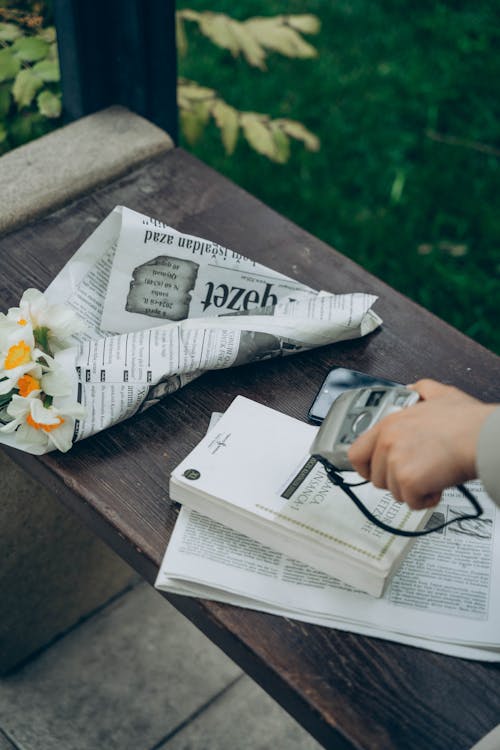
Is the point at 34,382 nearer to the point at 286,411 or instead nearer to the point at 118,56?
the point at 286,411

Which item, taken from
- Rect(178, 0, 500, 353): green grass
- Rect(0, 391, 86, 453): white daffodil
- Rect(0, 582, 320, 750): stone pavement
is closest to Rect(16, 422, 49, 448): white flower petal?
Rect(0, 391, 86, 453): white daffodil

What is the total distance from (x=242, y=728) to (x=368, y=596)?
706mm

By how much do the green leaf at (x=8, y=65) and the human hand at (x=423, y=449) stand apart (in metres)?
1.04

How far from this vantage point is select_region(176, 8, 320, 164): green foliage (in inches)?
68.1

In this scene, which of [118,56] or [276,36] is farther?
[276,36]

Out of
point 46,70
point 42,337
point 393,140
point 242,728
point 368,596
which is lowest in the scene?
point 242,728

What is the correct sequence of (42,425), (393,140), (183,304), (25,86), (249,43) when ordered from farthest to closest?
(393,140) < (249,43) < (25,86) < (183,304) < (42,425)

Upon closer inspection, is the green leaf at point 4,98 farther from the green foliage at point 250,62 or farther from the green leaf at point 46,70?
the green foliage at point 250,62

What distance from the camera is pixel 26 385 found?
103cm

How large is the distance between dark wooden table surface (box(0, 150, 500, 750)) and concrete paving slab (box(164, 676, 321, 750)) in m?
0.61

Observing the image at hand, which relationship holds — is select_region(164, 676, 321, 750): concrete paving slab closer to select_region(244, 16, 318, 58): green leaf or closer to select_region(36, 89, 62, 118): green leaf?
select_region(36, 89, 62, 118): green leaf

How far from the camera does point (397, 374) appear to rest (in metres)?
1.16

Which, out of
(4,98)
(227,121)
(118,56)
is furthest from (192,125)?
(4,98)

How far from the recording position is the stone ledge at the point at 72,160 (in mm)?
1349
